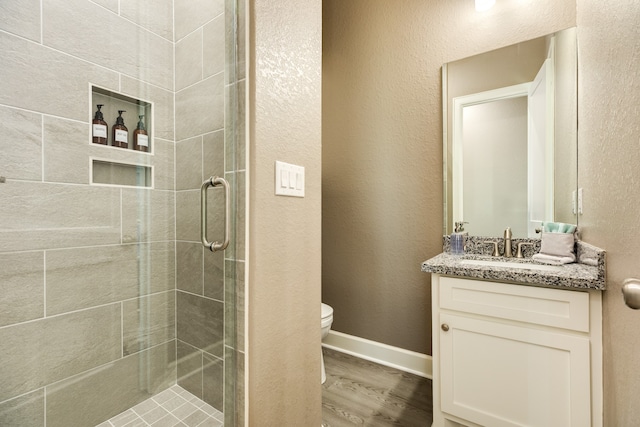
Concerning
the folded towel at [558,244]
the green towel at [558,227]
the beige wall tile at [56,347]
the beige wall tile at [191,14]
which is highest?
the beige wall tile at [191,14]

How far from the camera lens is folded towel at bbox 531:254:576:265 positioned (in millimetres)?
1443

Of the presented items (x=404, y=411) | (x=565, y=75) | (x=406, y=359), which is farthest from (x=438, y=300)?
(x=565, y=75)

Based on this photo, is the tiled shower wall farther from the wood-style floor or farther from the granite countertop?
the granite countertop

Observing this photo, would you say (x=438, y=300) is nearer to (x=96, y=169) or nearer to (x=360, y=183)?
(x=360, y=183)

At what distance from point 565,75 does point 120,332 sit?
2470 mm

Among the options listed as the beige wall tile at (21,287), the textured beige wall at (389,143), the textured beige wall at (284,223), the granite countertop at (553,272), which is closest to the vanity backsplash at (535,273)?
the granite countertop at (553,272)

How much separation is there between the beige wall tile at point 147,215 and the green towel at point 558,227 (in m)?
1.87

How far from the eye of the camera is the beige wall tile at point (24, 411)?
1.03 metres

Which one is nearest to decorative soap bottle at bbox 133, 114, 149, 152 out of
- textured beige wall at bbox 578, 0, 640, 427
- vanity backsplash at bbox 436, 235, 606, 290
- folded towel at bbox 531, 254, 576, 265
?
vanity backsplash at bbox 436, 235, 606, 290

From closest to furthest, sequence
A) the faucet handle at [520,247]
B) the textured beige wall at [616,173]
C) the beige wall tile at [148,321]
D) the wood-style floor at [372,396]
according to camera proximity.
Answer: the textured beige wall at [616,173]
the beige wall tile at [148,321]
the wood-style floor at [372,396]
the faucet handle at [520,247]

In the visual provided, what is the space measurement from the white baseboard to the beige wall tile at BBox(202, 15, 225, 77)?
2012 millimetres

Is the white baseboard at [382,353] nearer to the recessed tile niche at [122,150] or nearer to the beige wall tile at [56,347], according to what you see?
the beige wall tile at [56,347]

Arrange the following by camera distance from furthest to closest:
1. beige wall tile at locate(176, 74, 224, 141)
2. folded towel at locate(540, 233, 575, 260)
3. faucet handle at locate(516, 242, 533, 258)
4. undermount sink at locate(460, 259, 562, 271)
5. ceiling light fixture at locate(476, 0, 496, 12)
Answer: ceiling light fixture at locate(476, 0, 496, 12) → faucet handle at locate(516, 242, 533, 258) → folded towel at locate(540, 233, 575, 260) → undermount sink at locate(460, 259, 562, 271) → beige wall tile at locate(176, 74, 224, 141)

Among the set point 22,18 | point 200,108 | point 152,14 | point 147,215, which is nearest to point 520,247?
point 200,108
